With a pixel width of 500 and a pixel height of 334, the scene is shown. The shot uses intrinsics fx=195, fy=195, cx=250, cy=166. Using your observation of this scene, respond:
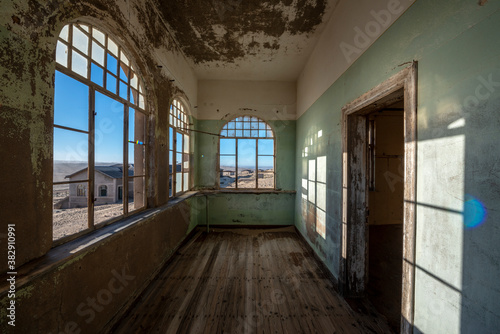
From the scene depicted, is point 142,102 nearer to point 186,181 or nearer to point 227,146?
point 186,181

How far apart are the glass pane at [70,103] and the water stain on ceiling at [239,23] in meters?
1.79

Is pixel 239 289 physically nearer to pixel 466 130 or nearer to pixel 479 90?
pixel 466 130

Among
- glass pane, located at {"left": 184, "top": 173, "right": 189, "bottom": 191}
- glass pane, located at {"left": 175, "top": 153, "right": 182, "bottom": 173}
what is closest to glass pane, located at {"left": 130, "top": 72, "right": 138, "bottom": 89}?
glass pane, located at {"left": 175, "top": 153, "right": 182, "bottom": 173}

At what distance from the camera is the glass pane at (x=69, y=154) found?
4.94 feet

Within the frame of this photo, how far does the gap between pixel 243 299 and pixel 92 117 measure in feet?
8.27

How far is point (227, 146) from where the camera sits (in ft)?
16.4

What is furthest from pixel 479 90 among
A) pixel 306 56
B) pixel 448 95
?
pixel 306 56

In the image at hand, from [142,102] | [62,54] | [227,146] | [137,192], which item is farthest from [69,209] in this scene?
[227,146]

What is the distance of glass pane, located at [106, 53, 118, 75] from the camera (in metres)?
2.09

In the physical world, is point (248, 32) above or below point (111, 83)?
above

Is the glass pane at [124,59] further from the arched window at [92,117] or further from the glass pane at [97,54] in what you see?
the glass pane at [97,54]

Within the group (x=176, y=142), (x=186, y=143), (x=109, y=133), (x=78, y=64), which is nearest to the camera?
(x=78, y=64)

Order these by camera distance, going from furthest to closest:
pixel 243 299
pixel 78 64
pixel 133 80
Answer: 1. pixel 133 80
2. pixel 243 299
3. pixel 78 64

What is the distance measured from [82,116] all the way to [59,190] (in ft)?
2.24
